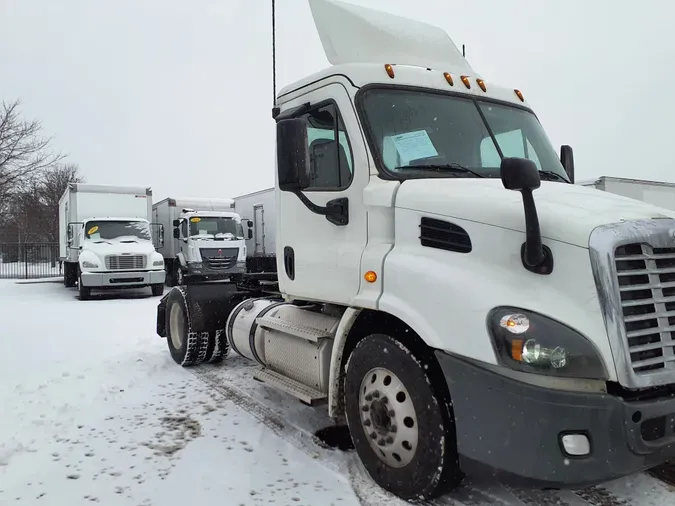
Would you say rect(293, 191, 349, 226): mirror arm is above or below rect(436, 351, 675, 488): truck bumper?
above

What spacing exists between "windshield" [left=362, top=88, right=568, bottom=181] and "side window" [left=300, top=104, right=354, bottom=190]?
0.85ft

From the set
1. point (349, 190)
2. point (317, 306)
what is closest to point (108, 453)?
point (317, 306)

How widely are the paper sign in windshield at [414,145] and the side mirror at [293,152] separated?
2.14 feet

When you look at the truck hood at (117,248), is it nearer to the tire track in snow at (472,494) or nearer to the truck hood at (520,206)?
the tire track in snow at (472,494)

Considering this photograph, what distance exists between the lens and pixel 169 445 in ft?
14.3

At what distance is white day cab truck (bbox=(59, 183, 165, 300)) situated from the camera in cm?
1611

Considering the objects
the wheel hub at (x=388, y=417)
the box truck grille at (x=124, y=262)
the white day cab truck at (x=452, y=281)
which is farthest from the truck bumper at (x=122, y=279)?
the wheel hub at (x=388, y=417)

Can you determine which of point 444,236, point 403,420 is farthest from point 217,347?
point 444,236

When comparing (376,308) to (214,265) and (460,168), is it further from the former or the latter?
(214,265)

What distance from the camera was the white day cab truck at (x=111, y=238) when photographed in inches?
634

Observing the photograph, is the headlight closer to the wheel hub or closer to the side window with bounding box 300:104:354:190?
the wheel hub

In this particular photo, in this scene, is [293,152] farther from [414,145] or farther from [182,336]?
[182,336]

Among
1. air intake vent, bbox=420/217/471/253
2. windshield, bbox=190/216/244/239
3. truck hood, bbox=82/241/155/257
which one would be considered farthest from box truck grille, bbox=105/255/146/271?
air intake vent, bbox=420/217/471/253

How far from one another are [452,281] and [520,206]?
56 centimetres
